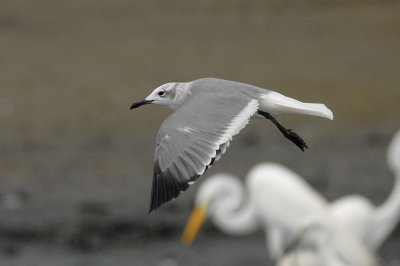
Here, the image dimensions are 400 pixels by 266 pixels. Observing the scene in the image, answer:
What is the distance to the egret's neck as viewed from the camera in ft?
29.4

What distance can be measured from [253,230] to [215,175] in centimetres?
64

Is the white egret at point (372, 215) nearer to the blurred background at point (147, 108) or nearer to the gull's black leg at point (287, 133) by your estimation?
the blurred background at point (147, 108)

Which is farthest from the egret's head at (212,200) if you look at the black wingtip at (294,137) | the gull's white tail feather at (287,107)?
the gull's white tail feather at (287,107)

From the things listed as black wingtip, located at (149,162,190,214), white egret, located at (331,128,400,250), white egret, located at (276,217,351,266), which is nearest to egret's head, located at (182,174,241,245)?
white egret, located at (276,217,351,266)

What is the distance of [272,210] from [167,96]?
16.5 ft

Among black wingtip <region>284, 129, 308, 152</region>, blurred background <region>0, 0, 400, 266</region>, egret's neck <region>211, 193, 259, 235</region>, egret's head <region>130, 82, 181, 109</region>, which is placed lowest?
egret's neck <region>211, 193, 259, 235</region>

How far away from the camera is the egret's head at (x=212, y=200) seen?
855cm

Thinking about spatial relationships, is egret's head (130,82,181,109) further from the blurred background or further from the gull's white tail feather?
the blurred background

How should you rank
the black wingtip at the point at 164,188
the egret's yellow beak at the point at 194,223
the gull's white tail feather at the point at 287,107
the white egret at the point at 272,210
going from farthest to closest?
the egret's yellow beak at the point at 194,223 < the white egret at the point at 272,210 < the gull's white tail feather at the point at 287,107 < the black wingtip at the point at 164,188

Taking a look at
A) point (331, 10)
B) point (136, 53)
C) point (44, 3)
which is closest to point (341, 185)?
point (136, 53)

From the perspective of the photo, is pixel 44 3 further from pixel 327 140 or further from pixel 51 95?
pixel 327 140

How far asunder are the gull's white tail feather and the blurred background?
14.4ft

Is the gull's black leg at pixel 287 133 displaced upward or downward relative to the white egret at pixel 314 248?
upward

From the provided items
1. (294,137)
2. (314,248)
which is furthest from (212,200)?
(294,137)
